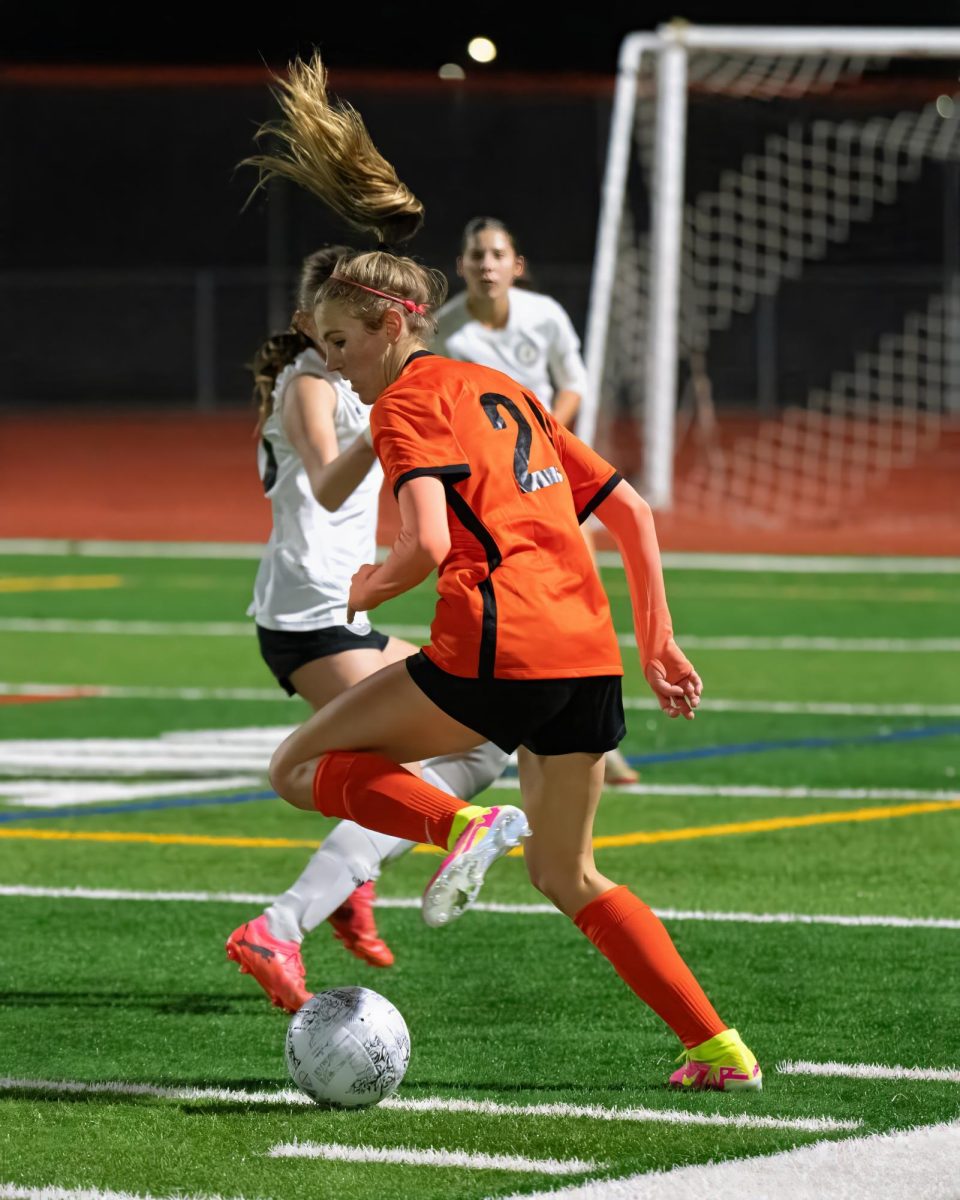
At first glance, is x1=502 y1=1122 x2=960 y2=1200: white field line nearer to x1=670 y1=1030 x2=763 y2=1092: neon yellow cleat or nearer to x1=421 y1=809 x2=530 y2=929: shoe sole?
x1=670 y1=1030 x2=763 y2=1092: neon yellow cleat

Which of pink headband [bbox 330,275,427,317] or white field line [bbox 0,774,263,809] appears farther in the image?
white field line [bbox 0,774,263,809]

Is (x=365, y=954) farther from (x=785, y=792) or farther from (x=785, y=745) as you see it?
(x=785, y=745)

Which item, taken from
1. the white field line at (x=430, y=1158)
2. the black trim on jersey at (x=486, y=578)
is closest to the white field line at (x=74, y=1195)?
the white field line at (x=430, y=1158)

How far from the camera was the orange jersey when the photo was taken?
517 cm

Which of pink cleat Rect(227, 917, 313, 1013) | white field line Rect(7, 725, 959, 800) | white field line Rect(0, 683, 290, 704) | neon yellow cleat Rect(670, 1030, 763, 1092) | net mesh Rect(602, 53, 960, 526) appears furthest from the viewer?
net mesh Rect(602, 53, 960, 526)

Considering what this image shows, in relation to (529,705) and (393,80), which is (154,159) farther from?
(529,705)

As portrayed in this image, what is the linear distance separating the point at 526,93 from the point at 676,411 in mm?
7133

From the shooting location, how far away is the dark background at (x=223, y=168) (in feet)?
142

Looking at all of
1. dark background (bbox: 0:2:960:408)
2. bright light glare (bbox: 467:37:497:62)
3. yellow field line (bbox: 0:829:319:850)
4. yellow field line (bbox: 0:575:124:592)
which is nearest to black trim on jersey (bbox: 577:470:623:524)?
yellow field line (bbox: 0:829:319:850)

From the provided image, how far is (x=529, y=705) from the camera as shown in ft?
17.1

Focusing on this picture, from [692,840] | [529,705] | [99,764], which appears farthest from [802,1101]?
[99,764]

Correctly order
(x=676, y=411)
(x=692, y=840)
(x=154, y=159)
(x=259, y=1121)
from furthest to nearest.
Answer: (x=154, y=159) < (x=676, y=411) < (x=692, y=840) < (x=259, y=1121)

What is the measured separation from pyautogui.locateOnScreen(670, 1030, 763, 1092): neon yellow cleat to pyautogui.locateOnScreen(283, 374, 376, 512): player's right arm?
179cm

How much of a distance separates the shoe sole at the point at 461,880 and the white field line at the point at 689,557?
16.1 meters
